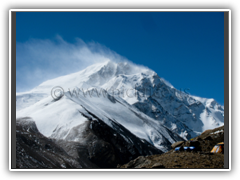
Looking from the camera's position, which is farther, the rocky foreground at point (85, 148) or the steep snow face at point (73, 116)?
the steep snow face at point (73, 116)

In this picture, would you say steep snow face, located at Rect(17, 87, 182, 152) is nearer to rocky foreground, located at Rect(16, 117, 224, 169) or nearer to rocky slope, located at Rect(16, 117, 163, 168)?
rocky slope, located at Rect(16, 117, 163, 168)

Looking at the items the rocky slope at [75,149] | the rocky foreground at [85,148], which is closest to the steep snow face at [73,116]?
the rocky slope at [75,149]

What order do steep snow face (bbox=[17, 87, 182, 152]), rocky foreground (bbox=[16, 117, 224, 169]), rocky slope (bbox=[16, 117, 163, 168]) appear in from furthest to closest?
1. steep snow face (bbox=[17, 87, 182, 152])
2. rocky slope (bbox=[16, 117, 163, 168])
3. rocky foreground (bbox=[16, 117, 224, 169])

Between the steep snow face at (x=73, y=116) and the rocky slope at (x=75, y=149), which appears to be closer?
the rocky slope at (x=75, y=149)

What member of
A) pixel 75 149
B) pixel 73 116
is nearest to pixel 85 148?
pixel 75 149

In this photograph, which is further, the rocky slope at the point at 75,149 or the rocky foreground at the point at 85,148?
the rocky slope at the point at 75,149

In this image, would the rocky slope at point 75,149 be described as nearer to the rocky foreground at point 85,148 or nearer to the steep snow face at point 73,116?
the rocky foreground at point 85,148

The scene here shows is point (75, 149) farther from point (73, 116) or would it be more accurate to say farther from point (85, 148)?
point (73, 116)

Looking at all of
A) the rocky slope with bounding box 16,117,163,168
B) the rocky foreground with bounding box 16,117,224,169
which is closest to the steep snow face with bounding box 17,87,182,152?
the rocky slope with bounding box 16,117,163,168

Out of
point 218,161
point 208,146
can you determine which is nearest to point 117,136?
point 208,146

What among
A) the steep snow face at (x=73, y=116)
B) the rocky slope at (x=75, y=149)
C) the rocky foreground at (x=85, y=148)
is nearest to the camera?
the rocky foreground at (x=85, y=148)

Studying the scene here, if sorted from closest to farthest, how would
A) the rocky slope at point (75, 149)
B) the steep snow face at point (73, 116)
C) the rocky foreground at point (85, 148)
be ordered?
the rocky foreground at point (85, 148) < the rocky slope at point (75, 149) < the steep snow face at point (73, 116)
